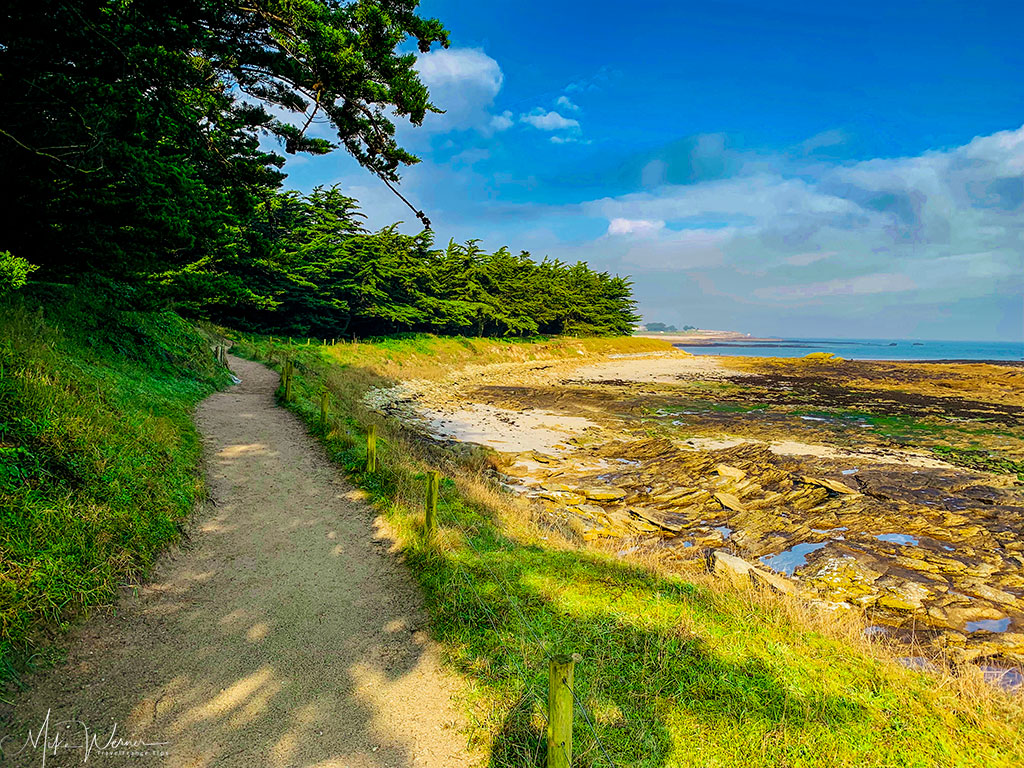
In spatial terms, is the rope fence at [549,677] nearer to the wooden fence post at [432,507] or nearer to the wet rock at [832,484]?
the wooden fence post at [432,507]

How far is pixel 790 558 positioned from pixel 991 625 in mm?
3112

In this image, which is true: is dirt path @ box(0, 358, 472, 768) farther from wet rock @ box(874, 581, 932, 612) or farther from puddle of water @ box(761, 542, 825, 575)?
wet rock @ box(874, 581, 932, 612)

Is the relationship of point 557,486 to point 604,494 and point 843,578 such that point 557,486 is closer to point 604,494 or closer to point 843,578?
point 604,494

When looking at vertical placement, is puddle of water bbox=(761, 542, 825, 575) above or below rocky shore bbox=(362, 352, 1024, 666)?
below

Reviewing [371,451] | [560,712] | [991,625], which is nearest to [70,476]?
[371,451]

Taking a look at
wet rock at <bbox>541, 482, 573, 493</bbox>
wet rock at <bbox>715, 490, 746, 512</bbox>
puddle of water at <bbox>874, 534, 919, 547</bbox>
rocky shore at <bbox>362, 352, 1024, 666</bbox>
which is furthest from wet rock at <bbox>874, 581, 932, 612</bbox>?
wet rock at <bbox>541, 482, 573, 493</bbox>

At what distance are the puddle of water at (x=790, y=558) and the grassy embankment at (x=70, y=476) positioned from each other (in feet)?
37.0

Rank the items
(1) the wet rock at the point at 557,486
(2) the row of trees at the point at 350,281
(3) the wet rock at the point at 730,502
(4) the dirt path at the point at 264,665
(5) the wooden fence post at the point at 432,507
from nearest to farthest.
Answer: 1. (4) the dirt path at the point at 264,665
2. (5) the wooden fence post at the point at 432,507
3. (3) the wet rock at the point at 730,502
4. (1) the wet rock at the point at 557,486
5. (2) the row of trees at the point at 350,281

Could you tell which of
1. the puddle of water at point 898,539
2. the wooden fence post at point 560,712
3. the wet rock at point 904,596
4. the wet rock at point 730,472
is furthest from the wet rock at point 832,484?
the wooden fence post at point 560,712

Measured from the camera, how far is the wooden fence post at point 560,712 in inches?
126

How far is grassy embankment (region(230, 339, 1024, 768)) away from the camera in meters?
4.08

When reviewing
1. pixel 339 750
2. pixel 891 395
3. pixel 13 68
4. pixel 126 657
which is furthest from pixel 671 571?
pixel 891 395
